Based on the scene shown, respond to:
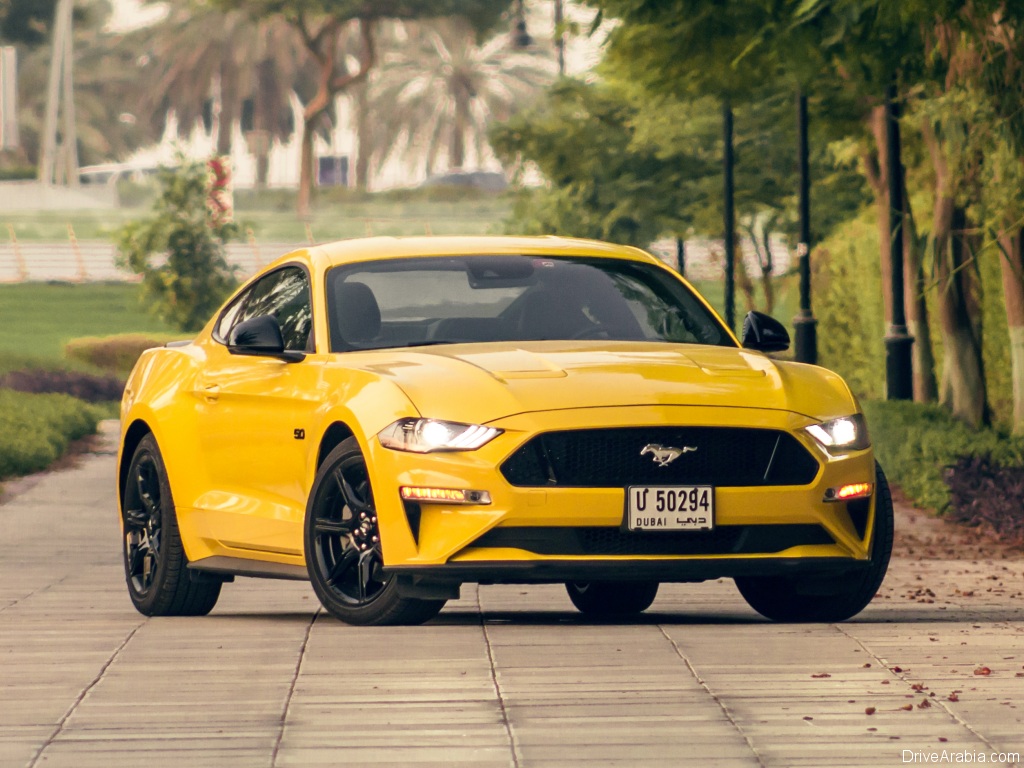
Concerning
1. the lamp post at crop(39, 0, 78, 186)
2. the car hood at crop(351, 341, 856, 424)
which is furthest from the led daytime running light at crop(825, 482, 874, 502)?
the lamp post at crop(39, 0, 78, 186)

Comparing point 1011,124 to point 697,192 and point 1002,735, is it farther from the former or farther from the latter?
point 697,192

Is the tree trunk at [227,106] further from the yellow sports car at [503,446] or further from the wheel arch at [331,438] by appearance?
the wheel arch at [331,438]

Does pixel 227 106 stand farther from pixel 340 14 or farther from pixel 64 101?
pixel 340 14

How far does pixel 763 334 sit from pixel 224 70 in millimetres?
98584

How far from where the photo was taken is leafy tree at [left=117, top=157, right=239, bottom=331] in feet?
191

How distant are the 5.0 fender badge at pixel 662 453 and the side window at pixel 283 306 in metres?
1.86

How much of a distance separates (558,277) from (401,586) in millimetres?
1848

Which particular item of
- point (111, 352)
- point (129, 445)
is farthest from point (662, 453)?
point (111, 352)

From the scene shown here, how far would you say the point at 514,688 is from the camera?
689cm

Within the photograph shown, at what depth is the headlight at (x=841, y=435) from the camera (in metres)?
8.41

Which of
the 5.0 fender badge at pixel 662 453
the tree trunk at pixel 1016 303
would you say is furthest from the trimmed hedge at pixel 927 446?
the 5.0 fender badge at pixel 662 453

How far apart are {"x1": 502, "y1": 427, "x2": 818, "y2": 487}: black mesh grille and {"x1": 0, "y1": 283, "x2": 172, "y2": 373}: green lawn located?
187ft

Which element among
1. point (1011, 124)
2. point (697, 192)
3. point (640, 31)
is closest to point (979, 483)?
point (1011, 124)

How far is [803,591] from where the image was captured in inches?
353
